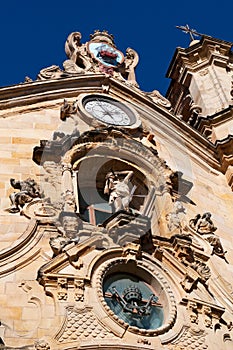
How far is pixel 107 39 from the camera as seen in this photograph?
1734 cm

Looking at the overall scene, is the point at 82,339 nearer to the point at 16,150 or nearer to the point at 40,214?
the point at 40,214

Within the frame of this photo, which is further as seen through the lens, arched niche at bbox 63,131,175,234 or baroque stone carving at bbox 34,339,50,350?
arched niche at bbox 63,131,175,234

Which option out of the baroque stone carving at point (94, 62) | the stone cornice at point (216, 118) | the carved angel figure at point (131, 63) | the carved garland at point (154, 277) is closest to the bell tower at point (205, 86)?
the stone cornice at point (216, 118)

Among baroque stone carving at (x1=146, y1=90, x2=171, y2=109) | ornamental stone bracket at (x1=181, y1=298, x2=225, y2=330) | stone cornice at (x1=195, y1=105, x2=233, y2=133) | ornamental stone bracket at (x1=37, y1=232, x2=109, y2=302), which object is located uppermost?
baroque stone carving at (x1=146, y1=90, x2=171, y2=109)

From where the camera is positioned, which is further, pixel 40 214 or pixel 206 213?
pixel 206 213

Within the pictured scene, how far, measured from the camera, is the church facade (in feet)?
31.8

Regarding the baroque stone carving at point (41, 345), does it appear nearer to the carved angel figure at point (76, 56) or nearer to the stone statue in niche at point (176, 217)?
the stone statue in niche at point (176, 217)

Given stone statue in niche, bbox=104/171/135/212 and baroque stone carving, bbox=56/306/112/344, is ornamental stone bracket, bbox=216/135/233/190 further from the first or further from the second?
baroque stone carving, bbox=56/306/112/344

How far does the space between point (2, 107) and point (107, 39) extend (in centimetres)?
479

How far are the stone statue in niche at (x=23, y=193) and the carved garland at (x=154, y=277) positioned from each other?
169cm

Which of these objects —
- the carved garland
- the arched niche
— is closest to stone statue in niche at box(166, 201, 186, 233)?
the arched niche

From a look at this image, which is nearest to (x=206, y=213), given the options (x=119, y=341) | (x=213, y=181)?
(x=213, y=181)

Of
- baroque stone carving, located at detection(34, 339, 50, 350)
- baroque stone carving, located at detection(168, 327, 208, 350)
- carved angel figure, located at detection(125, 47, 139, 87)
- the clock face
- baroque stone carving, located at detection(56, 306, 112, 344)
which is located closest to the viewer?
baroque stone carving, located at detection(34, 339, 50, 350)

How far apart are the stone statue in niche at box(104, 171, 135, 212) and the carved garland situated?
1283 millimetres
